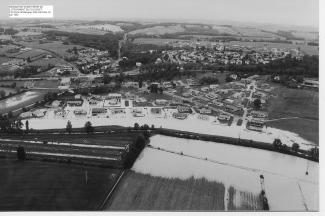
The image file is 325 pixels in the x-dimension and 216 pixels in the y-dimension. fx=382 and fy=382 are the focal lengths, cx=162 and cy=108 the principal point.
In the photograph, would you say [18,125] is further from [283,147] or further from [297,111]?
[297,111]

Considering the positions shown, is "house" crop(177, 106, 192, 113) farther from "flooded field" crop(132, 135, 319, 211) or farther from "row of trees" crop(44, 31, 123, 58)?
"row of trees" crop(44, 31, 123, 58)

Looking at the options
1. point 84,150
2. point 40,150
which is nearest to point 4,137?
point 40,150

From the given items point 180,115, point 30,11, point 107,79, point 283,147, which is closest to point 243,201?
point 283,147

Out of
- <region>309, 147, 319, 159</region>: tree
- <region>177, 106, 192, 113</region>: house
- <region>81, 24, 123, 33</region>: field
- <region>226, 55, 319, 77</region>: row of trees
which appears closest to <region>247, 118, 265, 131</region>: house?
<region>309, 147, 319, 159</region>: tree

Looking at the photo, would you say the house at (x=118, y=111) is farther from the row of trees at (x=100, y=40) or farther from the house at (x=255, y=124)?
the house at (x=255, y=124)

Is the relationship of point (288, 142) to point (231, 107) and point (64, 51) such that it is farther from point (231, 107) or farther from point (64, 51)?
point (64, 51)
